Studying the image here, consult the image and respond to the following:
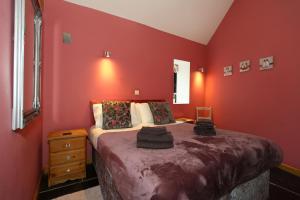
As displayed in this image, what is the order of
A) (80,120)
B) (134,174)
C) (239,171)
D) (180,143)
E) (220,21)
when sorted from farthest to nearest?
1. (220,21)
2. (80,120)
3. (180,143)
4. (239,171)
5. (134,174)

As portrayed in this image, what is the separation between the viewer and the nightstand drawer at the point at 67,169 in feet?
6.61

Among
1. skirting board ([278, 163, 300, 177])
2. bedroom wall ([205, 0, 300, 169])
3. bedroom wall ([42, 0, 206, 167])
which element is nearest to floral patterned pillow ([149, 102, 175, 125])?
bedroom wall ([42, 0, 206, 167])

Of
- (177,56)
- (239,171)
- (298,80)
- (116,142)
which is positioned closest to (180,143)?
(239,171)

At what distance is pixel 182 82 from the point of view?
4.19 m

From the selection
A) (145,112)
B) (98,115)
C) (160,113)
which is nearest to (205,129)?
(160,113)

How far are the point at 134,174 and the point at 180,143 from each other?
2.16 ft

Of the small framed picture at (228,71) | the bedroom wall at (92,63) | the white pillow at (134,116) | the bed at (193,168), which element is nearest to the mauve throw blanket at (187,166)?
the bed at (193,168)

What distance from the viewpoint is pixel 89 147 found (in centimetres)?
268

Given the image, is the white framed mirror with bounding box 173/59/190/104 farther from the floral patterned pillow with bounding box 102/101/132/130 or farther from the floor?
the floor

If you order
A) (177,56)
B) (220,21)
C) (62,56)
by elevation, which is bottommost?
(62,56)

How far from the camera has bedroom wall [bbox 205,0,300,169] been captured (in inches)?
99.7

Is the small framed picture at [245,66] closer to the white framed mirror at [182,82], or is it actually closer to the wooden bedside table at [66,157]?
the white framed mirror at [182,82]

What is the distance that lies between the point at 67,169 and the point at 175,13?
3329mm

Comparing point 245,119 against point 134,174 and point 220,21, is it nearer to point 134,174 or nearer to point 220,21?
point 220,21
